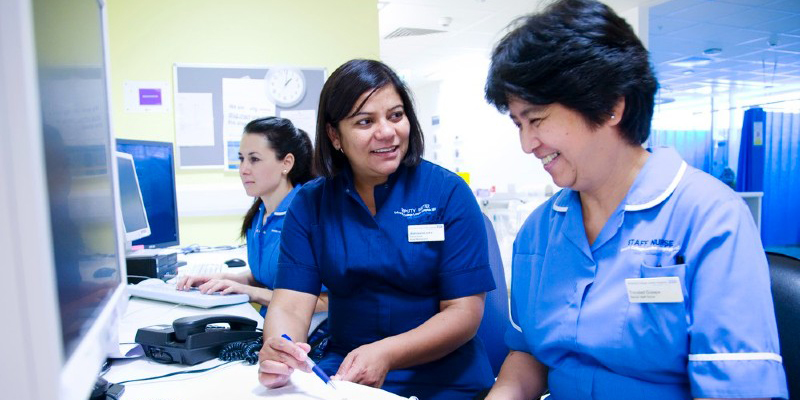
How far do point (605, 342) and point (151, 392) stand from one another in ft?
2.79

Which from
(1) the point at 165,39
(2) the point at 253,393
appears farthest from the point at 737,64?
(2) the point at 253,393

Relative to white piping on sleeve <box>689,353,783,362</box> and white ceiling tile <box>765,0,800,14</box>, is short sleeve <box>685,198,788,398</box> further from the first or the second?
white ceiling tile <box>765,0,800,14</box>

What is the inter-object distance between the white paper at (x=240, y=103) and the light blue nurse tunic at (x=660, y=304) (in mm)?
3128

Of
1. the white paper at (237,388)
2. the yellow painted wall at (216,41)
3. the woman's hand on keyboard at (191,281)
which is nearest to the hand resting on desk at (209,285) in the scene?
the woman's hand on keyboard at (191,281)

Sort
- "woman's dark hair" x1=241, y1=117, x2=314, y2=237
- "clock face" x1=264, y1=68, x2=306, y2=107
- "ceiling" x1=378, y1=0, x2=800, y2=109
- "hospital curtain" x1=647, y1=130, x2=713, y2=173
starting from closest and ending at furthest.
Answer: "woman's dark hair" x1=241, y1=117, x2=314, y2=237 → "clock face" x1=264, y1=68, x2=306, y2=107 → "ceiling" x1=378, y1=0, x2=800, y2=109 → "hospital curtain" x1=647, y1=130, x2=713, y2=173

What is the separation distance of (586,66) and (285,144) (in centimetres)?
151

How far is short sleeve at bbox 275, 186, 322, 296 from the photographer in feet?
4.50

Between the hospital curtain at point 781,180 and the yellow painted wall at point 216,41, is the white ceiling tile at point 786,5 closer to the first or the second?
the yellow painted wall at point 216,41

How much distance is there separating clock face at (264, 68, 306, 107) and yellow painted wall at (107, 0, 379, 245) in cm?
9

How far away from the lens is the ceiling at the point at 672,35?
196 inches

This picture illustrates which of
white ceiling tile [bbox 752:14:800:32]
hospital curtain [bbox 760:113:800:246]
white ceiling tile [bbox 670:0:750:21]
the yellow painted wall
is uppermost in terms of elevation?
white ceiling tile [bbox 670:0:750:21]

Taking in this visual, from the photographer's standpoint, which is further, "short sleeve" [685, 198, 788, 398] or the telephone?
the telephone

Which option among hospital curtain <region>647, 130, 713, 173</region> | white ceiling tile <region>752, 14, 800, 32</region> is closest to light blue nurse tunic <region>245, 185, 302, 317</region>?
white ceiling tile <region>752, 14, 800, 32</region>

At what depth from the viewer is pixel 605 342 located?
916 mm
